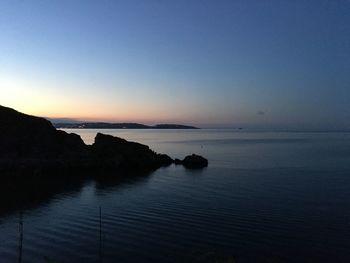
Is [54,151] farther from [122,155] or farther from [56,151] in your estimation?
[122,155]

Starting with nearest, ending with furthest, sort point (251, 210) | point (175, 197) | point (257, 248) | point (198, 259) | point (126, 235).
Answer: point (198, 259), point (257, 248), point (126, 235), point (251, 210), point (175, 197)

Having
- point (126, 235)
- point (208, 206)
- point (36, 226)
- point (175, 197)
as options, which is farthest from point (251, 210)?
point (36, 226)

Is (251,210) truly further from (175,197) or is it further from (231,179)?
(231,179)

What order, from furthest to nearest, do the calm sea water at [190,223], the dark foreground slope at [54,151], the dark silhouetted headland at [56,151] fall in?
the dark foreground slope at [54,151] → the dark silhouetted headland at [56,151] → the calm sea water at [190,223]

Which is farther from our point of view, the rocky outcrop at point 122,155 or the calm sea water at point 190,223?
the rocky outcrop at point 122,155

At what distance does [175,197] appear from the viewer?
44.1 metres

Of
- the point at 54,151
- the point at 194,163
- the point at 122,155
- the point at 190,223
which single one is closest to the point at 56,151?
the point at 54,151

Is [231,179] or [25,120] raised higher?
[25,120]

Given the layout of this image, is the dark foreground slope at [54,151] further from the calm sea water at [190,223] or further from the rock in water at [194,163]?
the calm sea water at [190,223]

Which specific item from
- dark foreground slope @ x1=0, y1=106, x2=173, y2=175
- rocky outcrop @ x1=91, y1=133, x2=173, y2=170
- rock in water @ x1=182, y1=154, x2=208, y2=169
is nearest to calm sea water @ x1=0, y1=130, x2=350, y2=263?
dark foreground slope @ x1=0, y1=106, x2=173, y2=175

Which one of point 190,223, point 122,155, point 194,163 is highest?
point 122,155

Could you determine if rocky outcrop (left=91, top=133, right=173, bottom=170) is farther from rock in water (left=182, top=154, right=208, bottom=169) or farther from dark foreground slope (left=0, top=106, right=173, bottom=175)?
rock in water (left=182, top=154, right=208, bottom=169)

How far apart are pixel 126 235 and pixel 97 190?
23.0 metres

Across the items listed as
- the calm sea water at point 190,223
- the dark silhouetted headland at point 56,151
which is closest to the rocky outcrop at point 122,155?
the dark silhouetted headland at point 56,151
